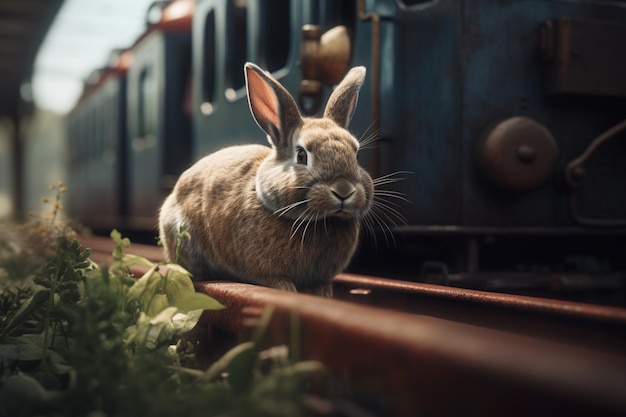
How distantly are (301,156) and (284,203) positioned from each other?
14 centimetres

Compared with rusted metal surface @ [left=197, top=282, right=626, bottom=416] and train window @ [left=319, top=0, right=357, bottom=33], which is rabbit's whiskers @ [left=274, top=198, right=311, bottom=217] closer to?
rusted metal surface @ [left=197, top=282, right=626, bottom=416]

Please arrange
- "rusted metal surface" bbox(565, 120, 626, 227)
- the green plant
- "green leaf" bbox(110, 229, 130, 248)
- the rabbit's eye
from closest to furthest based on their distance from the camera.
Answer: the green plant
"green leaf" bbox(110, 229, 130, 248)
the rabbit's eye
"rusted metal surface" bbox(565, 120, 626, 227)

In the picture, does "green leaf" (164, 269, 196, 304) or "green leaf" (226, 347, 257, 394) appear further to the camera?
"green leaf" (164, 269, 196, 304)

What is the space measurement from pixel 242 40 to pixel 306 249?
2.73 metres

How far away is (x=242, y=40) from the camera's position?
15.1 feet

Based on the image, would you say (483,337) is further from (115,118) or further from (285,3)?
(115,118)

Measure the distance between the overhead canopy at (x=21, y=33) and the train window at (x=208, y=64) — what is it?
618 centimetres

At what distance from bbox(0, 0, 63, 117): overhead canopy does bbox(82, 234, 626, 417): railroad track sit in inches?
385

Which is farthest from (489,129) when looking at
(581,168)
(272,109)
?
(272,109)

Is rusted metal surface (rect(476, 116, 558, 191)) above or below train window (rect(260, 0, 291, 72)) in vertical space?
below

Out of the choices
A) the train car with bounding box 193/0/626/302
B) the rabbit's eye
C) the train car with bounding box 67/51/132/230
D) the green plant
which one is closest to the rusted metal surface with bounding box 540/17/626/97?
the train car with bounding box 193/0/626/302

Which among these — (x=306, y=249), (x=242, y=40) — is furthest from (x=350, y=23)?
(x=306, y=249)

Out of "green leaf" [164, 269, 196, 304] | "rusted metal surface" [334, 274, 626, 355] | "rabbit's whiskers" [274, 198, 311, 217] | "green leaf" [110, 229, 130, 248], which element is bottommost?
"rusted metal surface" [334, 274, 626, 355]

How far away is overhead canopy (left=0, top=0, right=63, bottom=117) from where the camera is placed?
11.0 meters
